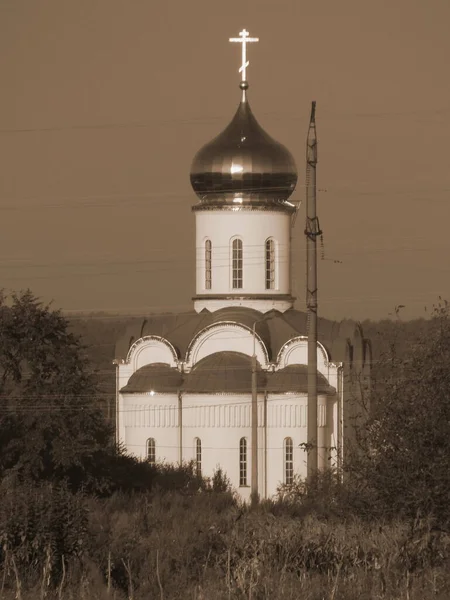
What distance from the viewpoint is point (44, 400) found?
28.6 meters

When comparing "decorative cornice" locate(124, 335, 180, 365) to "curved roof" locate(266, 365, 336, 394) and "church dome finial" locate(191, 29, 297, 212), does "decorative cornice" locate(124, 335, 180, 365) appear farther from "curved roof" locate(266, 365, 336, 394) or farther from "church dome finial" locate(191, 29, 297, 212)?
"church dome finial" locate(191, 29, 297, 212)

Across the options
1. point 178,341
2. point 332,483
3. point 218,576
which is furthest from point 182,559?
point 178,341

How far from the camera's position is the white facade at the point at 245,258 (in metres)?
38.5

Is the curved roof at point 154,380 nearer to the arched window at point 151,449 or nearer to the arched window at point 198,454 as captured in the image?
the arched window at point 151,449

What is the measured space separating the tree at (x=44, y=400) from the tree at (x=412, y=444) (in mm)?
8787

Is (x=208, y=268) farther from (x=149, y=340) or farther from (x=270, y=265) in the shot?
(x=149, y=340)

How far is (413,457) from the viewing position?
19203mm

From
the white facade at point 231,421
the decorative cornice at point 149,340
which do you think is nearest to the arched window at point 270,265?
the white facade at point 231,421

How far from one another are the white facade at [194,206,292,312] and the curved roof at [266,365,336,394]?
2295 millimetres

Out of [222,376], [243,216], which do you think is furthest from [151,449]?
[243,216]

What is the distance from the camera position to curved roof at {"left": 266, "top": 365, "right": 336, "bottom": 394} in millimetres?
36281

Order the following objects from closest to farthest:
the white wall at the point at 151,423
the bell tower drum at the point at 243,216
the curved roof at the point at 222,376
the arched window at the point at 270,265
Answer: the curved roof at the point at 222,376, the white wall at the point at 151,423, the bell tower drum at the point at 243,216, the arched window at the point at 270,265

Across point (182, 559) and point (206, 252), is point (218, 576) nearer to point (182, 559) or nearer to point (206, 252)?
point (182, 559)

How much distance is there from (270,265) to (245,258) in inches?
24.5
